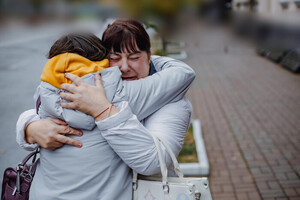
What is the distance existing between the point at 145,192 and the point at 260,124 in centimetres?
473

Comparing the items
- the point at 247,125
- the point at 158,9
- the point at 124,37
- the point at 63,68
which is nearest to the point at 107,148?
the point at 63,68

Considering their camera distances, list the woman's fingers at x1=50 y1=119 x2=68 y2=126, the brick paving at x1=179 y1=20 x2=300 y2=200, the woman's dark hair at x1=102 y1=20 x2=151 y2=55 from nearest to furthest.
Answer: the woman's fingers at x1=50 y1=119 x2=68 y2=126 → the woman's dark hair at x1=102 y1=20 x2=151 y2=55 → the brick paving at x1=179 y1=20 x2=300 y2=200

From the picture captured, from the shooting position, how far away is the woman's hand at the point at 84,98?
52.6 inches

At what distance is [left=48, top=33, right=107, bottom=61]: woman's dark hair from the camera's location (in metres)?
1.41

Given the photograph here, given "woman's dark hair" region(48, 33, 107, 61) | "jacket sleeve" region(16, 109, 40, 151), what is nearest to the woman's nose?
"woman's dark hair" region(48, 33, 107, 61)

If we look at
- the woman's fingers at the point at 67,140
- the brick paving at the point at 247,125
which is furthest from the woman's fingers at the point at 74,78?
the brick paving at the point at 247,125

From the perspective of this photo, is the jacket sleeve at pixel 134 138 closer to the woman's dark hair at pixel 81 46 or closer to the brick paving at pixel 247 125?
the woman's dark hair at pixel 81 46

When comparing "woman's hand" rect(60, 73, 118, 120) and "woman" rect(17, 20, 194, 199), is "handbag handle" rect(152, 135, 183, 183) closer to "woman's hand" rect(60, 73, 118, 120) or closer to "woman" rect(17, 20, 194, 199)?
"woman" rect(17, 20, 194, 199)

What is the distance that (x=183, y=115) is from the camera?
1.59 meters

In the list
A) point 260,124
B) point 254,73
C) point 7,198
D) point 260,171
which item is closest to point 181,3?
point 7,198

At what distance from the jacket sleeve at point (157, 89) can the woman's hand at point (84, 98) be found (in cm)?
13

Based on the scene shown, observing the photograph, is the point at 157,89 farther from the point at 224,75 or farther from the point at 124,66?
the point at 224,75

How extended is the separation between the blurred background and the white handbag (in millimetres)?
782

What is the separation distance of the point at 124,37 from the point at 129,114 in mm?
441
